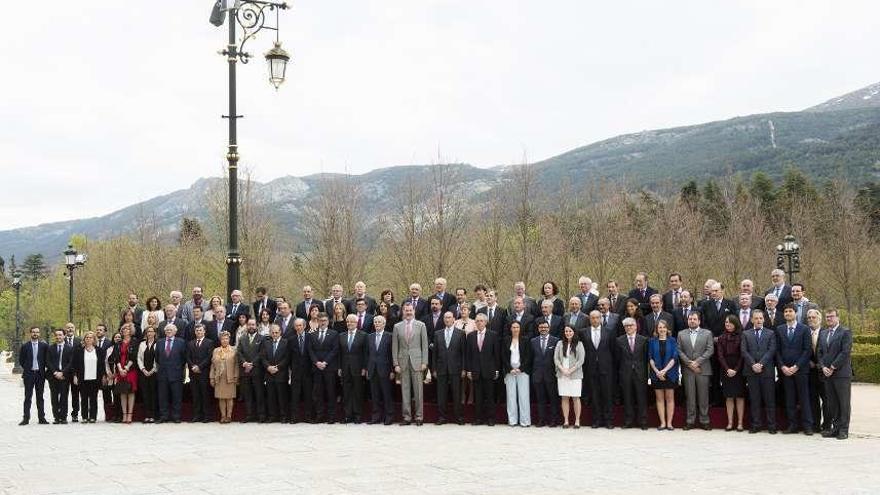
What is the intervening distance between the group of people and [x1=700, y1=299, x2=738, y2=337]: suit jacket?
0.02m

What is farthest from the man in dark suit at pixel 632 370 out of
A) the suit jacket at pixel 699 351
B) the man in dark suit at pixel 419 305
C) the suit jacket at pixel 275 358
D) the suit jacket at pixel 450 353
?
the suit jacket at pixel 275 358

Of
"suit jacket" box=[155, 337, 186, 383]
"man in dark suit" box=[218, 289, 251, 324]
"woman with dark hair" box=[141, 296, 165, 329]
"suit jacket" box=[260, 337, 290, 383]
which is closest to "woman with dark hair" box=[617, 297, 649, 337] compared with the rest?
"suit jacket" box=[260, 337, 290, 383]

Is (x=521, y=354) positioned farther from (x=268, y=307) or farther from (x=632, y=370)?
(x=268, y=307)

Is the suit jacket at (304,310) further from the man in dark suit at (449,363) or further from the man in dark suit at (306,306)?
the man in dark suit at (449,363)

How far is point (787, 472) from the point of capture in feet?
29.7

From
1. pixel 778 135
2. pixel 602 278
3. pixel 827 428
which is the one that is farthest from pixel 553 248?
pixel 778 135

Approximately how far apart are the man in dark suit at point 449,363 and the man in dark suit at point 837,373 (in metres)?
5.25

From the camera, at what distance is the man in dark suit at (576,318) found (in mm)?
14239

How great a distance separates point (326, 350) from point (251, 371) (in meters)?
1.40

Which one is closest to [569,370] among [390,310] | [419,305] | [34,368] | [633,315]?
[633,315]

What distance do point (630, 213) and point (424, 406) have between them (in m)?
27.9

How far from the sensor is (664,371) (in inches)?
523

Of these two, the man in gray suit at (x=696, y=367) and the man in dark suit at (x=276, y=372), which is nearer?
the man in gray suit at (x=696, y=367)

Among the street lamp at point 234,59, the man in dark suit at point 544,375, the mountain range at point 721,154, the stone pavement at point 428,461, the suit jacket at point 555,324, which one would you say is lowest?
the stone pavement at point 428,461
